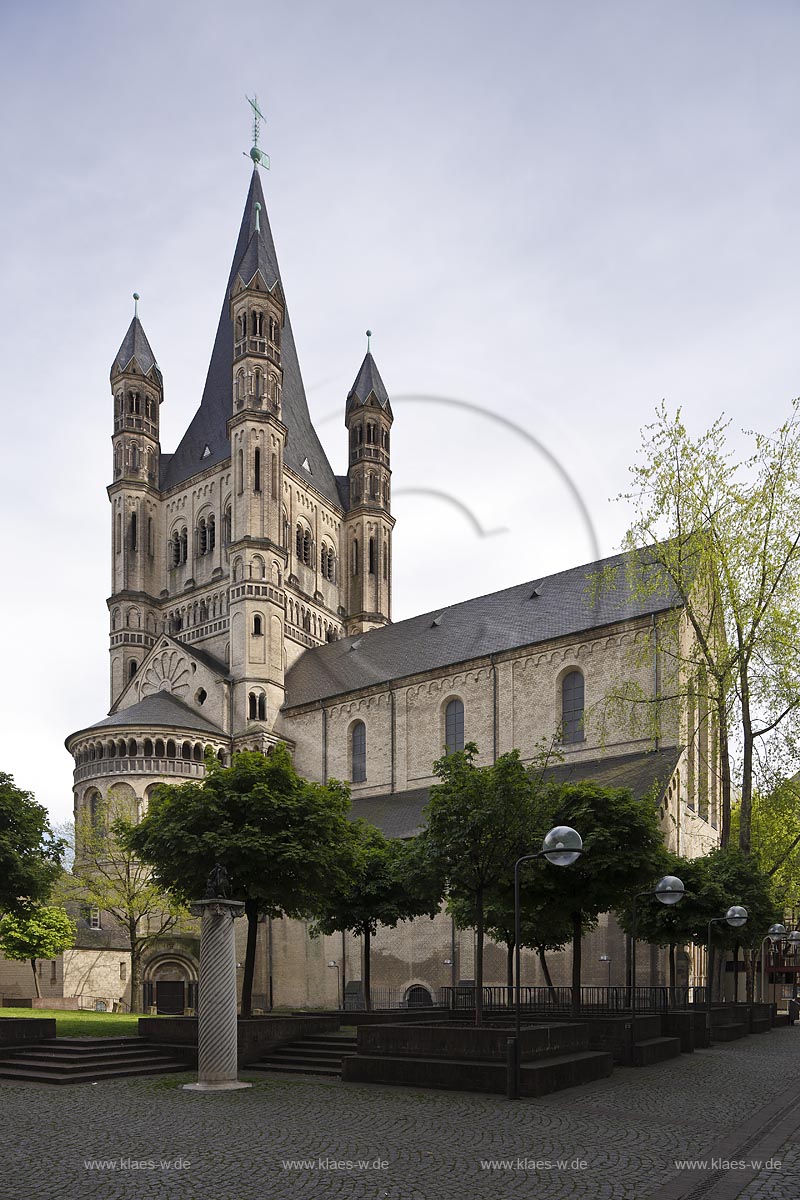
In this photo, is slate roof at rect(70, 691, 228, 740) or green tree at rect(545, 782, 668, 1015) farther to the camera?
slate roof at rect(70, 691, 228, 740)

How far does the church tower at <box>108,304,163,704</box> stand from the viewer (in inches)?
2655

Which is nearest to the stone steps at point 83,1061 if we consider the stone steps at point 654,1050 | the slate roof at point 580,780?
the stone steps at point 654,1050

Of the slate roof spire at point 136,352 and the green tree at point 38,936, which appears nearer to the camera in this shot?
the green tree at point 38,936

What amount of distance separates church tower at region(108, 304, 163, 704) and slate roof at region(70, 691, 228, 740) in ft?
25.7

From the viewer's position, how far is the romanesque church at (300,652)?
46.3m

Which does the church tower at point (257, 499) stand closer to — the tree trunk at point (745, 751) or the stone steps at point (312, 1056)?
the tree trunk at point (745, 751)

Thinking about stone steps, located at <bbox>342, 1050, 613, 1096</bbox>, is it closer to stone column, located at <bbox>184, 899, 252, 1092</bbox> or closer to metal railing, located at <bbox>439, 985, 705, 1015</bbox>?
stone column, located at <bbox>184, 899, 252, 1092</bbox>

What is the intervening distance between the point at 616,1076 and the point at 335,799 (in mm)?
9515

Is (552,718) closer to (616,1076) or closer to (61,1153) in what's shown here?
(616,1076)

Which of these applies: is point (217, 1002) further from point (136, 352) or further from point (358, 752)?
point (136, 352)

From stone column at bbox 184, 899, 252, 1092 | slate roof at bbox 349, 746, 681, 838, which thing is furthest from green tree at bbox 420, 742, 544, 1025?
slate roof at bbox 349, 746, 681, 838

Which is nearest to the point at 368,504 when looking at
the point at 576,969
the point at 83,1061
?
the point at 576,969

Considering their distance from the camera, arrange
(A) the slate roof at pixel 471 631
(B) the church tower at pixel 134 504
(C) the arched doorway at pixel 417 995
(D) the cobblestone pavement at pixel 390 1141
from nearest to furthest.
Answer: (D) the cobblestone pavement at pixel 390 1141
(C) the arched doorway at pixel 417 995
(A) the slate roof at pixel 471 631
(B) the church tower at pixel 134 504

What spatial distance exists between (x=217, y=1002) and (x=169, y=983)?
3413cm
